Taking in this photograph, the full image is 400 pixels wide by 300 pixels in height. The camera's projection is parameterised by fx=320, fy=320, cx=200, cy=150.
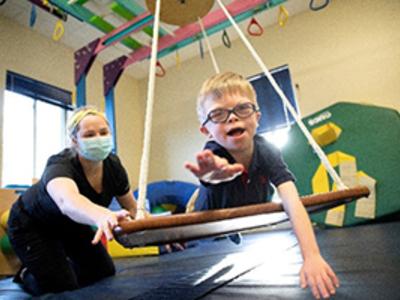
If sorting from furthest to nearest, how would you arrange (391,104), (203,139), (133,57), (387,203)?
(203,139), (391,104), (133,57), (387,203)

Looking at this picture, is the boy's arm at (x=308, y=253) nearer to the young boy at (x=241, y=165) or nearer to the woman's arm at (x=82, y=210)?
the young boy at (x=241, y=165)

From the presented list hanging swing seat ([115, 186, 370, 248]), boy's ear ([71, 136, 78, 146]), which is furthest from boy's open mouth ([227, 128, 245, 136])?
boy's ear ([71, 136, 78, 146])

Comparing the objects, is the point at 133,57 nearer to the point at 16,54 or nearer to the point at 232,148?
the point at 16,54

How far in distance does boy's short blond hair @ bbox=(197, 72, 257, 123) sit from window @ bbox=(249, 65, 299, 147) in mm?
2669

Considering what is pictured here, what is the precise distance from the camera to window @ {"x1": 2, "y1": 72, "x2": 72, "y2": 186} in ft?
10.0

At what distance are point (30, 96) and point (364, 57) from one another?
3.47 metres

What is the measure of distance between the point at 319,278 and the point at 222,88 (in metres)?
0.56

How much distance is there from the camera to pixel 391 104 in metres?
3.06

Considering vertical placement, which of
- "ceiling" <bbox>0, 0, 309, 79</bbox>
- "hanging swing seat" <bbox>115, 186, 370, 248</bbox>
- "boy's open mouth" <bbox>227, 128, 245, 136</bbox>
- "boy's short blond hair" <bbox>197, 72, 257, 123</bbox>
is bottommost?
"hanging swing seat" <bbox>115, 186, 370, 248</bbox>

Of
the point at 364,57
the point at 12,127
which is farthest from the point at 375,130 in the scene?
the point at 12,127

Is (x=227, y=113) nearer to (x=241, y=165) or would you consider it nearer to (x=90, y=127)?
(x=241, y=165)

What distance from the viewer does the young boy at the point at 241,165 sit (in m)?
0.66

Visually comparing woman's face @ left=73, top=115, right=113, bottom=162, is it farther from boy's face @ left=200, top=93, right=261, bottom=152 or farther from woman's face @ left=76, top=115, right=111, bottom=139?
boy's face @ left=200, top=93, right=261, bottom=152

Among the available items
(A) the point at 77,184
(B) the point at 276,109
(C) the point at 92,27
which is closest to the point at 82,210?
(A) the point at 77,184
